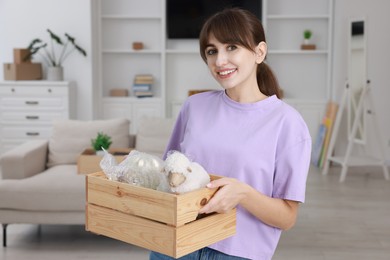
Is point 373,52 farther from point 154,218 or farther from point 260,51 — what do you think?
point 154,218

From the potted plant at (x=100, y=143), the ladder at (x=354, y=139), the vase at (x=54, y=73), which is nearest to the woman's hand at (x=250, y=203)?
the potted plant at (x=100, y=143)

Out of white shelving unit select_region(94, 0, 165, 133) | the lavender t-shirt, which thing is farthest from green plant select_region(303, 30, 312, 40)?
the lavender t-shirt

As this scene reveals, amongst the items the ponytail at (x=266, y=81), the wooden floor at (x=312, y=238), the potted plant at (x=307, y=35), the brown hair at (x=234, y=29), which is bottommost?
the wooden floor at (x=312, y=238)

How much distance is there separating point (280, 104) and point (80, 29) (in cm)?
591

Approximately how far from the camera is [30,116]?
6.85 meters

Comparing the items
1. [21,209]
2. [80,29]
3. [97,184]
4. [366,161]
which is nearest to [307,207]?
[366,161]

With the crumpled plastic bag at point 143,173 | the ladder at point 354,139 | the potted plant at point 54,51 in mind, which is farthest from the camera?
the potted plant at point 54,51

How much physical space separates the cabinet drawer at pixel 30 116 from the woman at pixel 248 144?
220 inches

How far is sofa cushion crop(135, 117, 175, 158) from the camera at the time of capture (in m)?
4.80

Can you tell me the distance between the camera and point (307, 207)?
5.10 m

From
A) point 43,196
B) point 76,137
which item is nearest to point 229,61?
point 43,196

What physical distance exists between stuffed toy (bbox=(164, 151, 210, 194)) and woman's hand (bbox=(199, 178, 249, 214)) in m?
0.03

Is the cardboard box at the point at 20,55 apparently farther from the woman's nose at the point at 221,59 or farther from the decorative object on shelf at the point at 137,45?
the woman's nose at the point at 221,59

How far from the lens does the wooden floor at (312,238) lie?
12.9ft
